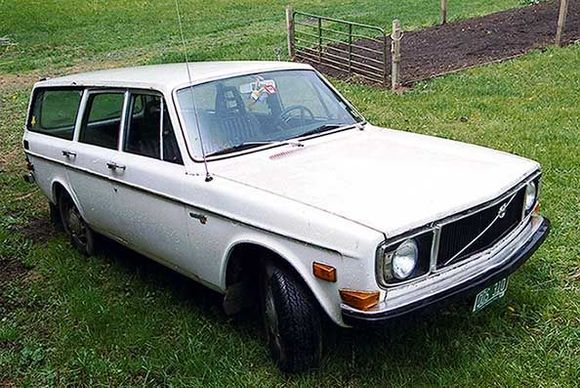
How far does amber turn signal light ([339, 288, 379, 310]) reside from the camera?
3.21 metres

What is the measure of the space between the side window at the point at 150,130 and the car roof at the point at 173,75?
106mm

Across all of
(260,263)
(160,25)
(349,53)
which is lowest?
(160,25)

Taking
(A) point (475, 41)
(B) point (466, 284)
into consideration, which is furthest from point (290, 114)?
(A) point (475, 41)

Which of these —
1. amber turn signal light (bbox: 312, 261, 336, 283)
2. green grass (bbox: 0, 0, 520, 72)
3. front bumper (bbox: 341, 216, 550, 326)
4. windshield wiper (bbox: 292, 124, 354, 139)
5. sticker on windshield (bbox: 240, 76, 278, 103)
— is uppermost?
sticker on windshield (bbox: 240, 76, 278, 103)

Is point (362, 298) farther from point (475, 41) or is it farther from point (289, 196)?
point (475, 41)

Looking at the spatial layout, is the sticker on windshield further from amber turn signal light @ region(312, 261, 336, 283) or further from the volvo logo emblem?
the volvo logo emblem

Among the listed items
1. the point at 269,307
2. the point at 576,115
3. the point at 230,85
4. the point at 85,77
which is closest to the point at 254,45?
the point at 576,115

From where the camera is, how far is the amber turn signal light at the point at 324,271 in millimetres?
3271

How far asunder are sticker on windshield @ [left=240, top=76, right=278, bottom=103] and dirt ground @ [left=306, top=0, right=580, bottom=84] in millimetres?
6355

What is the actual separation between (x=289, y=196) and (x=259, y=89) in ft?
4.18

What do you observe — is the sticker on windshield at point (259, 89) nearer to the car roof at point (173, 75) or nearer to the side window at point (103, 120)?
the car roof at point (173, 75)

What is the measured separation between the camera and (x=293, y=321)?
139 inches

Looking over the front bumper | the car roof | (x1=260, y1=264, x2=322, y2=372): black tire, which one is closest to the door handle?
the car roof

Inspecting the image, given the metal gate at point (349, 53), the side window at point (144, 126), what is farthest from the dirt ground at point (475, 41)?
the side window at point (144, 126)
